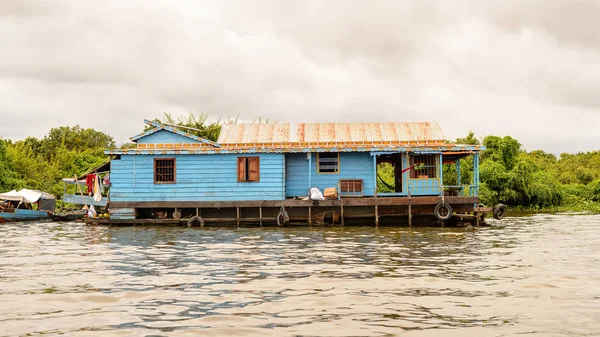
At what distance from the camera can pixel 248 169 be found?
83.0 feet

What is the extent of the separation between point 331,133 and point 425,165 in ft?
14.7

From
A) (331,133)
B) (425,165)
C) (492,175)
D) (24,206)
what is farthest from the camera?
(492,175)

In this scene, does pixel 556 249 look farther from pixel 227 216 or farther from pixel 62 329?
pixel 227 216

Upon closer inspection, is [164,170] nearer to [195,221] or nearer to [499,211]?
[195,221]

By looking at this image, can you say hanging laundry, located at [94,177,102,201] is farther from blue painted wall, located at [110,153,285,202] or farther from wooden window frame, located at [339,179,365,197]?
wooden window frame, located at [339,179,365,197]

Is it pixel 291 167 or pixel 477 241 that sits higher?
pixel 291 167

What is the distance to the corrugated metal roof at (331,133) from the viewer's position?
26281 millimetres

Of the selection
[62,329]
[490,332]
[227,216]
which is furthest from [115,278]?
[227,216]

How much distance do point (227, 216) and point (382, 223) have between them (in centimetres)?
676

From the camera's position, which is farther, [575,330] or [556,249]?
[556,249]

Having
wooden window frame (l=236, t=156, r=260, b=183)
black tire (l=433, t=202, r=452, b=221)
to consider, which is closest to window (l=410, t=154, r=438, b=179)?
black tire (l=433, t=202, r=452, b=221)

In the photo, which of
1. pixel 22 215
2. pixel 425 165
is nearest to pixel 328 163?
pixel 425 165

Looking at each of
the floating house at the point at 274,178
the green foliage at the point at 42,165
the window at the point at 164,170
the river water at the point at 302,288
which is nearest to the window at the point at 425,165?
the floating house at the point at 274,178

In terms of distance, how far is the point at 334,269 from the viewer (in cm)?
1143
